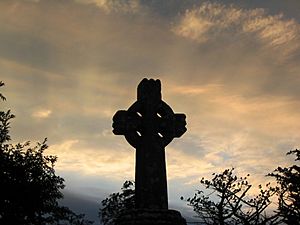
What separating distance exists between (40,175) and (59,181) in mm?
1481

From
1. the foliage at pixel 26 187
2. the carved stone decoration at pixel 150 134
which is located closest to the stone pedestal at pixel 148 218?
the carved stone decoration at pixel 150 134

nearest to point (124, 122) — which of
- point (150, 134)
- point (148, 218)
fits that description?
point (150, 134)

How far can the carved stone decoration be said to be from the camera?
6.98 m

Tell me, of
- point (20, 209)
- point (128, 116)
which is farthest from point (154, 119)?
point (20, 209)

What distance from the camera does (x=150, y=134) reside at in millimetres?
7449

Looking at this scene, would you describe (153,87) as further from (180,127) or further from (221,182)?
(221,182)

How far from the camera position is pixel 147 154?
23.8 ft

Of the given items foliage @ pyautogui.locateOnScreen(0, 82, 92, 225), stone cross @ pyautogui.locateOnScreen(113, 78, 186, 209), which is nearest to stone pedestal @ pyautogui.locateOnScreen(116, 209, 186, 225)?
stone cross @ pyautogui.locateOnScreen(113, 78, 186, 209)

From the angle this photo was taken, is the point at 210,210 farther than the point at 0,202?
Yes

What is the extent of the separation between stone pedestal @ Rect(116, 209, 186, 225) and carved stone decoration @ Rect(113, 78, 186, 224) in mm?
138

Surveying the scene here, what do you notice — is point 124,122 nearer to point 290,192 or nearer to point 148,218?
point 148,218

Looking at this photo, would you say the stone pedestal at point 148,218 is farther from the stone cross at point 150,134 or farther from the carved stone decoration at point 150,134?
the stone cross at point 150,134

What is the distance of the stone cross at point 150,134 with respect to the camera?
699cm

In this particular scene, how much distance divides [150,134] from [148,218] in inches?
68.5
